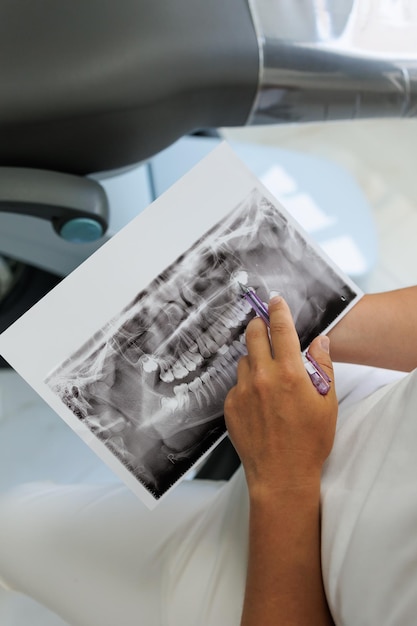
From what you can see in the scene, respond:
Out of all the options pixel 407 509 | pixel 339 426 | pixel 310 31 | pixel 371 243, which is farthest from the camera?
pixel 371 243

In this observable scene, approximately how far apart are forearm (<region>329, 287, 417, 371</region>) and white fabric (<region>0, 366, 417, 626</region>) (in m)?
0.04

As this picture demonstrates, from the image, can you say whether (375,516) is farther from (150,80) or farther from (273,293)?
(150,80)

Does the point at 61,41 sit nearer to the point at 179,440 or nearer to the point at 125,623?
the point at 179,440

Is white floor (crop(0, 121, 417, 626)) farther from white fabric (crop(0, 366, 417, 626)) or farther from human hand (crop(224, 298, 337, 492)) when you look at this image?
human hand (crop(224, 298, 337, 492))

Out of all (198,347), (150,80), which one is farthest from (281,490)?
(150,80)

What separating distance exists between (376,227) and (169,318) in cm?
84

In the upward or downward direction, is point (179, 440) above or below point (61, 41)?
below

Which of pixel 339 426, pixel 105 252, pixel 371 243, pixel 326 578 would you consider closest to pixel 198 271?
pixel 105 252

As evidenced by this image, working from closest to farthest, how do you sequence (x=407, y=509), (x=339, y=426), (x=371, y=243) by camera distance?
(x=407, y=509) → (x=339, y=426) → (x=371, y=243)

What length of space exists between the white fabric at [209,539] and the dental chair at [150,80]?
351 mm

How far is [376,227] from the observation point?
1.36 meters

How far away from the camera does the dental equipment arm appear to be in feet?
2.27

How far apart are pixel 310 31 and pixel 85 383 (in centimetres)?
55

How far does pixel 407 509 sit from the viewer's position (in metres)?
0.50
